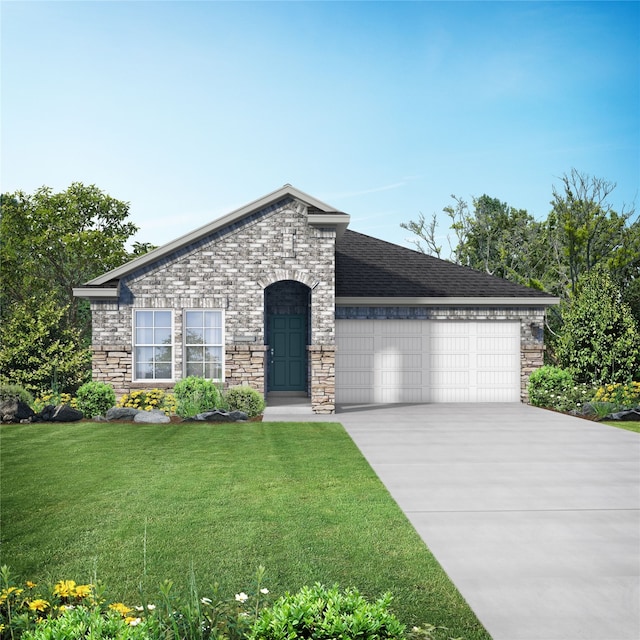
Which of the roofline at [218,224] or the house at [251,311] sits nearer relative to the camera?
the roofline at [218,224]

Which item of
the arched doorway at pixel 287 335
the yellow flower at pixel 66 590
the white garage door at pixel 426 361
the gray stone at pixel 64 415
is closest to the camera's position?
the yellow flower at pixel 66 590

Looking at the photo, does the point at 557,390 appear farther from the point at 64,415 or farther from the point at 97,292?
the point at 64,415

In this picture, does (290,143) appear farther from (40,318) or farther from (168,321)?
(40,318)

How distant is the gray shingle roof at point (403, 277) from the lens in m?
18.1

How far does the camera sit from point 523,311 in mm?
18281

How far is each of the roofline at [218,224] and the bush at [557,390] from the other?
7183 mm

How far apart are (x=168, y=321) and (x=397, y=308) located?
6.45m

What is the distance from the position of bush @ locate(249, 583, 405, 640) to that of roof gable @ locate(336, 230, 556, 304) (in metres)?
14.4

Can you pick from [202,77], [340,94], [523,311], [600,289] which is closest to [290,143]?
[340,94]

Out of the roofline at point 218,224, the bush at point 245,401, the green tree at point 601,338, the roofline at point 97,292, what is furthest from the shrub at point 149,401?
the green tree at point 601,338

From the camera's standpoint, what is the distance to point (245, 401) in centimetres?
1490

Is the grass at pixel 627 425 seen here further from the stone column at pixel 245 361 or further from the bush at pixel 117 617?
the bush at pixel 117 617

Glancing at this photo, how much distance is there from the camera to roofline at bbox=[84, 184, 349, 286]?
1533 cm

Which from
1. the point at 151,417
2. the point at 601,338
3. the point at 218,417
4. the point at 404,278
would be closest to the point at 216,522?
the point at 218,417
